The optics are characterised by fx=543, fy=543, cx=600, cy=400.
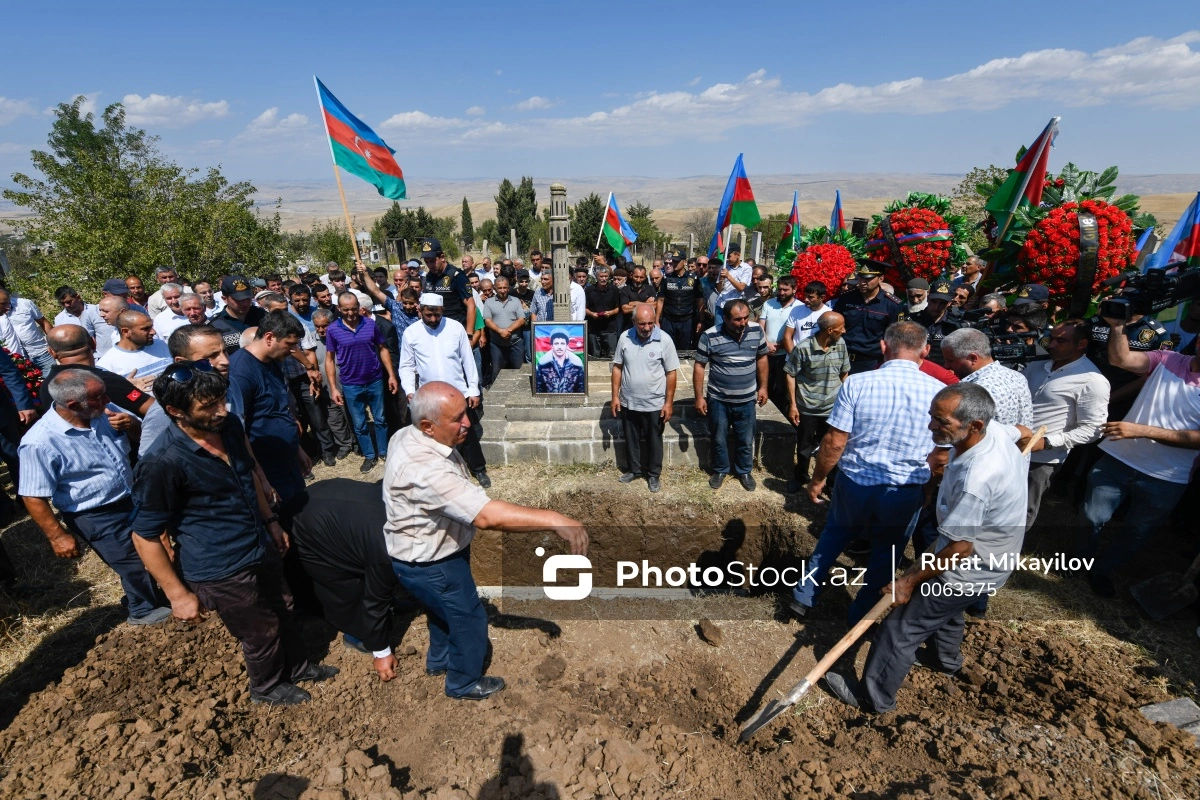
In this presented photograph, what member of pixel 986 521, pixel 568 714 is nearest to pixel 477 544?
pixel 568 714

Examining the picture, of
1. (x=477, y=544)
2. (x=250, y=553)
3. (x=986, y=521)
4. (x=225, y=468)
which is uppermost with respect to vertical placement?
(x=225, y=468)

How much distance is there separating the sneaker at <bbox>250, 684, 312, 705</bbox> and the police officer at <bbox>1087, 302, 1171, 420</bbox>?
18.0 feet

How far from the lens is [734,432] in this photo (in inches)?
217

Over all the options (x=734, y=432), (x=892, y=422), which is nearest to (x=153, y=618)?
(x=734, y=432)

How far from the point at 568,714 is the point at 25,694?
325cm

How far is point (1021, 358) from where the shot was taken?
4.10 metres

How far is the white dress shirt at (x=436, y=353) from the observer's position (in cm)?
508

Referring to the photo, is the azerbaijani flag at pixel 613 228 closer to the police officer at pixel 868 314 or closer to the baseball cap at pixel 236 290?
the police officer at pixel 868 314

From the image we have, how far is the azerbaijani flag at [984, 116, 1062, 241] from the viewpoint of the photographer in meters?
4.65

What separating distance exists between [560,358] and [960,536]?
15.1 ft

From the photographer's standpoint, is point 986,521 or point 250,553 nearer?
point 986,521

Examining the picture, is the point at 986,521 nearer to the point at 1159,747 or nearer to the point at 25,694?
the point at 1159,747

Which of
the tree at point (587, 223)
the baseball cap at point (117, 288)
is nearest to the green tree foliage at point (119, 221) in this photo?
the baseball cap at point (117, 288)

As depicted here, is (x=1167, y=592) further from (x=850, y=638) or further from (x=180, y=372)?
(x=180, y=372)
